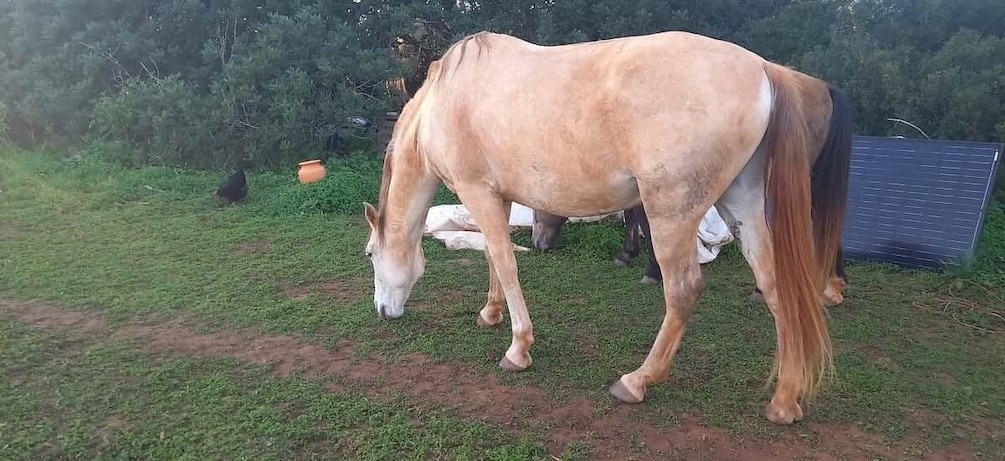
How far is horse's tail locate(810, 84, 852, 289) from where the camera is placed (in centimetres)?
307

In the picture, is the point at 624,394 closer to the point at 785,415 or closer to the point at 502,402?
the point at 502,402

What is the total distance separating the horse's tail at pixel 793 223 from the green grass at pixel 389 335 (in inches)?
16.6

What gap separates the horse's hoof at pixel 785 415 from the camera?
2789 millimetres

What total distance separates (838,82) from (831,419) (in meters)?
5.08

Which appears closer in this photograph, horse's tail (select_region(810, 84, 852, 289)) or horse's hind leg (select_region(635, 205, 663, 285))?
horse's tail (select_region(810, 84, 852, 289))

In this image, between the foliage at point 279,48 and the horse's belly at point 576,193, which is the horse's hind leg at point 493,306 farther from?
the foliage at point 279,48

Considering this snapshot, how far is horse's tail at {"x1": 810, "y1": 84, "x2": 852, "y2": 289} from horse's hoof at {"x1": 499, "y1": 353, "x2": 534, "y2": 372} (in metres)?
1.44

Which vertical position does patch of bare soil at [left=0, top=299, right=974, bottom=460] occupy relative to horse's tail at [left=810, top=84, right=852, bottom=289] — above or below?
below

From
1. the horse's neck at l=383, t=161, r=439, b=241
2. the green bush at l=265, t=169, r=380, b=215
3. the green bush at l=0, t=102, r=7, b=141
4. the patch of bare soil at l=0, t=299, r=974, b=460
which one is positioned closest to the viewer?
the patch of bare soil at l=0, t=299, r=974, b=460

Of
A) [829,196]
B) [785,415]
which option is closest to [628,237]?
[829,196]

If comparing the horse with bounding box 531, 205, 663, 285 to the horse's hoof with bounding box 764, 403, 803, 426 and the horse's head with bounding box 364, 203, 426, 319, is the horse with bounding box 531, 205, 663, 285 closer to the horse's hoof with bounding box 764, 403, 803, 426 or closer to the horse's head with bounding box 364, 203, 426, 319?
the horse's head with bounding box 364, 203, 426, 319

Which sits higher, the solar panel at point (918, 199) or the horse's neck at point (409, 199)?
the horse's neck at point (409, 199)

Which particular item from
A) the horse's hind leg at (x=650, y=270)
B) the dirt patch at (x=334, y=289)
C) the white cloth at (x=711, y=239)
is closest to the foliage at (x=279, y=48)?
the white cloth at (x=711, y=239)

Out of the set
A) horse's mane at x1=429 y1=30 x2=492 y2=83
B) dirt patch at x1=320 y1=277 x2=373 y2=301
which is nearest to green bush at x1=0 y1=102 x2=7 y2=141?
dirt patch at x1=320 y1=277 x2=373 y2=301
